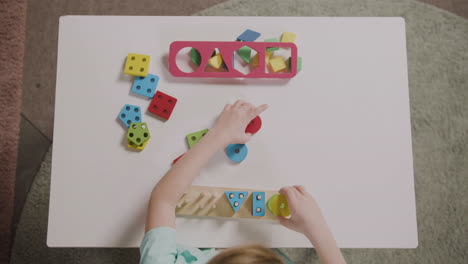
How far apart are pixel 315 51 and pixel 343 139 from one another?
186mm

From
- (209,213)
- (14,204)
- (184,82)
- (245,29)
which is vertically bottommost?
(14,204)

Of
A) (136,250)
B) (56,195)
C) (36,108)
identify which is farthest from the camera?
(36,108)

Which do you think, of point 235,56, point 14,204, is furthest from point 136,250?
point 235,56

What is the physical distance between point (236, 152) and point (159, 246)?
222 millimetres

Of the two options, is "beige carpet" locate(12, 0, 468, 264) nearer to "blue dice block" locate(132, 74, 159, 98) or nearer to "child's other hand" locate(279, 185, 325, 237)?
"child's other hand" locate(279, 185, 325, 237)

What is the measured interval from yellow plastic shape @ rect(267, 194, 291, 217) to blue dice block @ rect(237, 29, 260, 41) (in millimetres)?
316

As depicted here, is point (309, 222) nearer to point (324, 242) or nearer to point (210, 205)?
point (324, 242)

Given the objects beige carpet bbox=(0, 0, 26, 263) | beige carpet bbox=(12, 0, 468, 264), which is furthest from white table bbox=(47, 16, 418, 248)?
beige carpet bbox=(0, 0, 26, 263)

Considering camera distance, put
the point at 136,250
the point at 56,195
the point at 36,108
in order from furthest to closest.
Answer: the point at 36,108, the point at 136,250, the point at 56,195

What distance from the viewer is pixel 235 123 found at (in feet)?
2.24

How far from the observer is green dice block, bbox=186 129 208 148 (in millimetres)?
694

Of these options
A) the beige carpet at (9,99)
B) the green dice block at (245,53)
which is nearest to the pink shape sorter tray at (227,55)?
the green dice block at (245,53)

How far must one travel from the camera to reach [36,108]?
1254mm

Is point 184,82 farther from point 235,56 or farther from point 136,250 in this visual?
point 136,250
